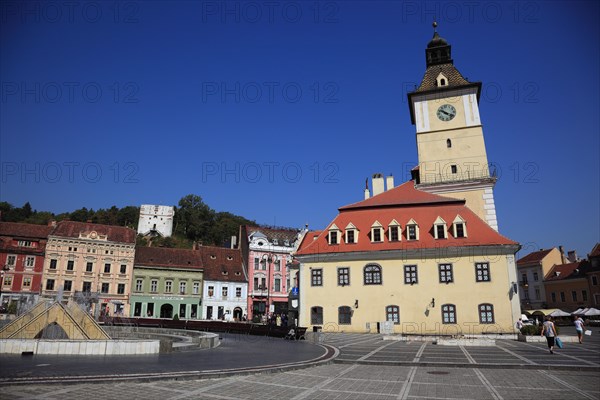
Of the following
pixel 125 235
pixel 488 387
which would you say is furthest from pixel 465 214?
pixel 125 235

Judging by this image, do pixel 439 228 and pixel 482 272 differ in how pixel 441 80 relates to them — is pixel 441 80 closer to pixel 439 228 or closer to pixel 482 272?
pixel 439 228

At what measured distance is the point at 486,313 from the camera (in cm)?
2980

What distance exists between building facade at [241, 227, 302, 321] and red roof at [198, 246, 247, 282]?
7.26 ft

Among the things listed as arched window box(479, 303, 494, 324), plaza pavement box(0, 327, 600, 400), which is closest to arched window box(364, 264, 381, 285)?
arched window box(479, 303, 494, 324)

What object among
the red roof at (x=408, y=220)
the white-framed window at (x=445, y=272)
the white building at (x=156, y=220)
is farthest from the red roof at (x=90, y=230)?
the white building at (x=156, y=220)

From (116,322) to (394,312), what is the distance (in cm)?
2452

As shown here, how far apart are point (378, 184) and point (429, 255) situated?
45.1 feet

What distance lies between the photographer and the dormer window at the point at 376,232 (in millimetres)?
34062

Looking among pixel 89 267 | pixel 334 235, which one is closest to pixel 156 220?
pixel 89 267

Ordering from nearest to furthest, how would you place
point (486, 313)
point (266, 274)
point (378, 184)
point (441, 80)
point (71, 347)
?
point (71, 347) → point (486, 313) → point (441, 80) → point (378, 184) → point (266, 274)

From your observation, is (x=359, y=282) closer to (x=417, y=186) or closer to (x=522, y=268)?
(x=417, y=186)

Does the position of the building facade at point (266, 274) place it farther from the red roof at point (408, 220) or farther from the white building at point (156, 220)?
the white building at point (156, 220)

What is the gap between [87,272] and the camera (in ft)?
167

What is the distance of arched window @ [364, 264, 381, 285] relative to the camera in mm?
32781
